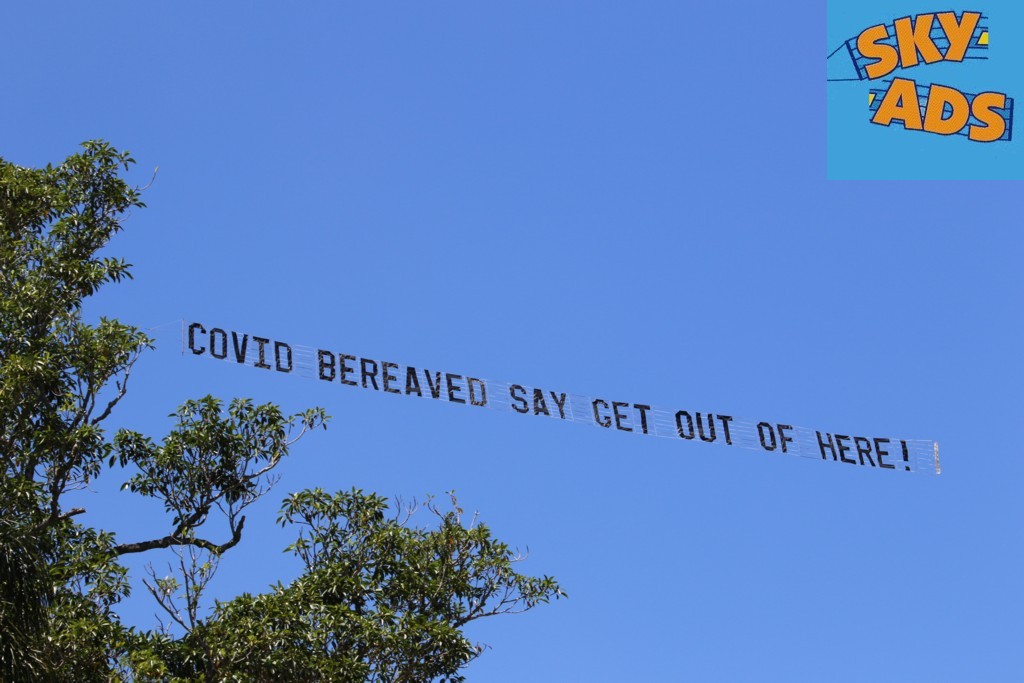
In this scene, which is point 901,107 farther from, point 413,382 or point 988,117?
point 413,382

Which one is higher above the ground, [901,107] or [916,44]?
[916,44]

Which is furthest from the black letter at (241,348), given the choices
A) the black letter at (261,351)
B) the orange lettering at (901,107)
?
the orange lettering at (901,107)

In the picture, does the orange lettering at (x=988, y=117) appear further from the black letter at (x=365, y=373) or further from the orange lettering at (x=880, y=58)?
the black letter at (x=365, y=373)

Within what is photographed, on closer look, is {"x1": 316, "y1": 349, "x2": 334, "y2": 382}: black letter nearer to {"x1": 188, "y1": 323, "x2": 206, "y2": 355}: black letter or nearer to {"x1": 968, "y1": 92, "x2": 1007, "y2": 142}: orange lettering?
{"x1": 188, "y1": 323, "x2": 206, "y2": 355}: black letter

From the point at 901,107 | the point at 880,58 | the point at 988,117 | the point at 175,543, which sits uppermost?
the point at 880,58

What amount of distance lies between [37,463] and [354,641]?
5895mm

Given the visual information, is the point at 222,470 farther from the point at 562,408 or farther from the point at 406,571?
the point at 562,408

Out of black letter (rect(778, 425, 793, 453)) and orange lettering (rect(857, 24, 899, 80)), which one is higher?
A: orange lettering (rect(857, 24, 899, 80))

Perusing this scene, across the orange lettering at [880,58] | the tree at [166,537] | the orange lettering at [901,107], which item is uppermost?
the orange lettering at [880,58]

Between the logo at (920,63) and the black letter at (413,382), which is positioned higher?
the logo at (920,63)

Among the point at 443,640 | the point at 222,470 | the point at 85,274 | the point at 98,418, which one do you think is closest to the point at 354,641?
the point at 443,640

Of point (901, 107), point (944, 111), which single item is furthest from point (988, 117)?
point (901, 107)

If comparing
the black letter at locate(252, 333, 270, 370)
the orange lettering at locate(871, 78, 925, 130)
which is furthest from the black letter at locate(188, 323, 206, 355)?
the orange lettering at locate(871, 78, 925, 130)

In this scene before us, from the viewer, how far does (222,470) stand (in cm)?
2541
